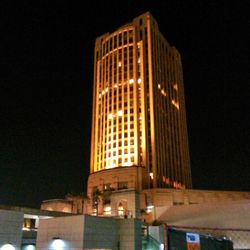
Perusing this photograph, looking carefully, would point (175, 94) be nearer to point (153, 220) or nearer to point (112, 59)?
point (112, 59)

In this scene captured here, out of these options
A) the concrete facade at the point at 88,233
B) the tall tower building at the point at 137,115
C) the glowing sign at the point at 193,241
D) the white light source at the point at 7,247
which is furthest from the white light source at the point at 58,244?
the tall tower building at the point at 137,115

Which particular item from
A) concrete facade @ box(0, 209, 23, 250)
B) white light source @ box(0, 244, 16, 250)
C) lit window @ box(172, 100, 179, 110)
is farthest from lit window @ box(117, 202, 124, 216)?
lit window @ box(172, 100, 179, 110)

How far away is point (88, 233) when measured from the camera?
28.0 meters

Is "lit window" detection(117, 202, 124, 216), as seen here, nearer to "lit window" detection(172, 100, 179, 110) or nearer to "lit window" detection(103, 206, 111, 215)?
"lit window" detection(103, 206, 111, 215)

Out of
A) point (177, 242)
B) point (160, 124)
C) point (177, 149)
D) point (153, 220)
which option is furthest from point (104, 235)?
point (177, 149)

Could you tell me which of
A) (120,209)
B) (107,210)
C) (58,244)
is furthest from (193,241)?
(107,210)

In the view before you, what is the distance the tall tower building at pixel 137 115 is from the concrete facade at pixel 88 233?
169 ft

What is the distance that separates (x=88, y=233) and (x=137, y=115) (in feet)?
230

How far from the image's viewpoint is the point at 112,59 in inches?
4281

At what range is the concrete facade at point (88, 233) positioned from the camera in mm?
27719

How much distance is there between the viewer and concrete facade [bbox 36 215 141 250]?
2772 cm

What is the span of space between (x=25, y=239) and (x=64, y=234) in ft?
51.6

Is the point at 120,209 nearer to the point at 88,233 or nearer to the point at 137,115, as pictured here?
the point at 137,115

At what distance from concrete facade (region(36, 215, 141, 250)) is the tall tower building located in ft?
169
